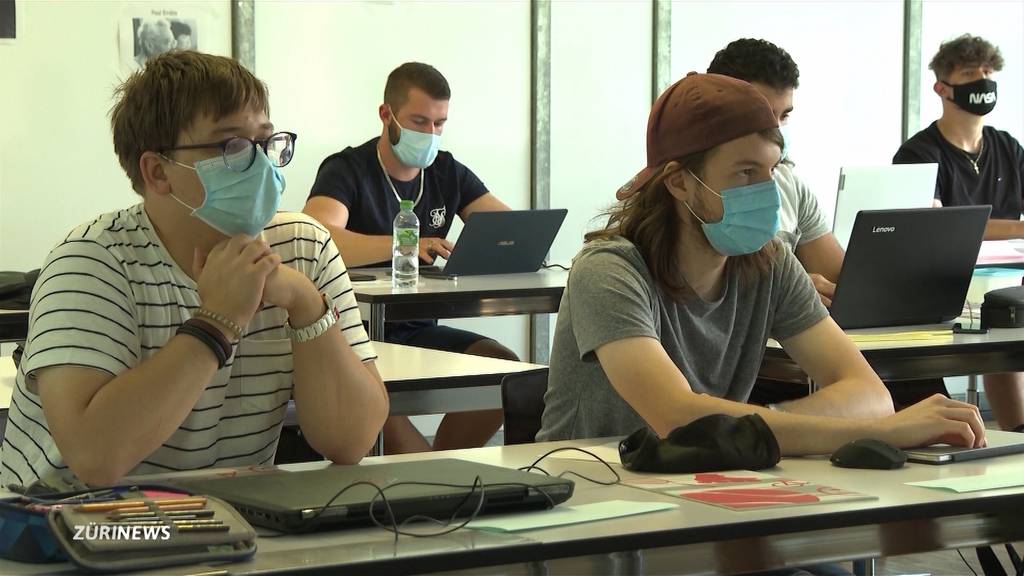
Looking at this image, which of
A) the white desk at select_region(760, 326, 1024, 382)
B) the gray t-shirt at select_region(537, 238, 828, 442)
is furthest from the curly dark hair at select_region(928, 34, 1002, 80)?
the gray t-shirt at select_region(537, 238, 828, 442)

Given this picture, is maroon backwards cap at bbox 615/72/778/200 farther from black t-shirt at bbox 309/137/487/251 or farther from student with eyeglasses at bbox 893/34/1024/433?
student with eyeglasses at bbox 893/34/1024/433

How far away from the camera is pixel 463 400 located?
2.81 metres

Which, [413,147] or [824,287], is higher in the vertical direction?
[413,147]

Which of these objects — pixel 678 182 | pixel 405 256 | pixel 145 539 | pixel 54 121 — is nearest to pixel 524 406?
pixel 678 182

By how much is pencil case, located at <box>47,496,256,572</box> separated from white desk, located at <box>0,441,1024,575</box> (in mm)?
18

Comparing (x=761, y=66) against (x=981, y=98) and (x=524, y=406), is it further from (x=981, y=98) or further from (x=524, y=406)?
(x=981, y=98)

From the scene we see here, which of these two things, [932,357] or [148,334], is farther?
[932,357]

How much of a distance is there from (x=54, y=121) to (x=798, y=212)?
2.87 meters

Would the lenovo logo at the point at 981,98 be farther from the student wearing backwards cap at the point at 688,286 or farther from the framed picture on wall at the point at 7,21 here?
the framed picture on wall at the point at 7,21

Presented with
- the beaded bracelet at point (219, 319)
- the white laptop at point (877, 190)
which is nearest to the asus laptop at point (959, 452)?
the beaded bracelet at point (219, 319)

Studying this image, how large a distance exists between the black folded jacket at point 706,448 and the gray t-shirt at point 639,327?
1.08ft

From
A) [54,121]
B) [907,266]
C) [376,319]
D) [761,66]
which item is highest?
[761,66]

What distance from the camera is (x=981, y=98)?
18.0 ft

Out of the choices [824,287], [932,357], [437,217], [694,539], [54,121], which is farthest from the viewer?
[54,121]
